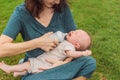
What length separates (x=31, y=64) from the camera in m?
4.09

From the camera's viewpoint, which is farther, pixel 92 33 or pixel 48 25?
pixel 92 33

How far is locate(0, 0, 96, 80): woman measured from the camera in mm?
3891

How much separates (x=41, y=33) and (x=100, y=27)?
2.67 m

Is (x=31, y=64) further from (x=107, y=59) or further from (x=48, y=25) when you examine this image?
(x=107, y=59)

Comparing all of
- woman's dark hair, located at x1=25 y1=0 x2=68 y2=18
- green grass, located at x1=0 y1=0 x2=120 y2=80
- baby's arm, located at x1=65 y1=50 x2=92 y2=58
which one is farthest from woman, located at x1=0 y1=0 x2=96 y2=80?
green grass, located at x1=0 y1=0 x2=120 y2=80

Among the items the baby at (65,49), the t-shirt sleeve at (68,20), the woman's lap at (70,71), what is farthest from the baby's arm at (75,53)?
the t-shirt sleeve at (68,20)

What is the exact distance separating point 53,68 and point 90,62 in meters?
0.39

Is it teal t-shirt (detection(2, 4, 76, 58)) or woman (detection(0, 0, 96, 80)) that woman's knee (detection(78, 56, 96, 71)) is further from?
teal t-shirt (detection(2, 4, 76, 58))

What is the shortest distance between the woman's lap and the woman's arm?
0.26 meters

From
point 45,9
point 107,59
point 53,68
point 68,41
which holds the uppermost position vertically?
point 45,9

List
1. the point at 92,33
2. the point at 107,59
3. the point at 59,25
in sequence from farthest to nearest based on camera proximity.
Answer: the point at 92,33
the point at 107,59
the point at 59,25

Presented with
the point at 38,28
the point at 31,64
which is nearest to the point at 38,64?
the point at 31,64

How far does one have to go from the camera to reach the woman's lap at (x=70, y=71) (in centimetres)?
→ 402

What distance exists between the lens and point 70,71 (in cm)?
406
